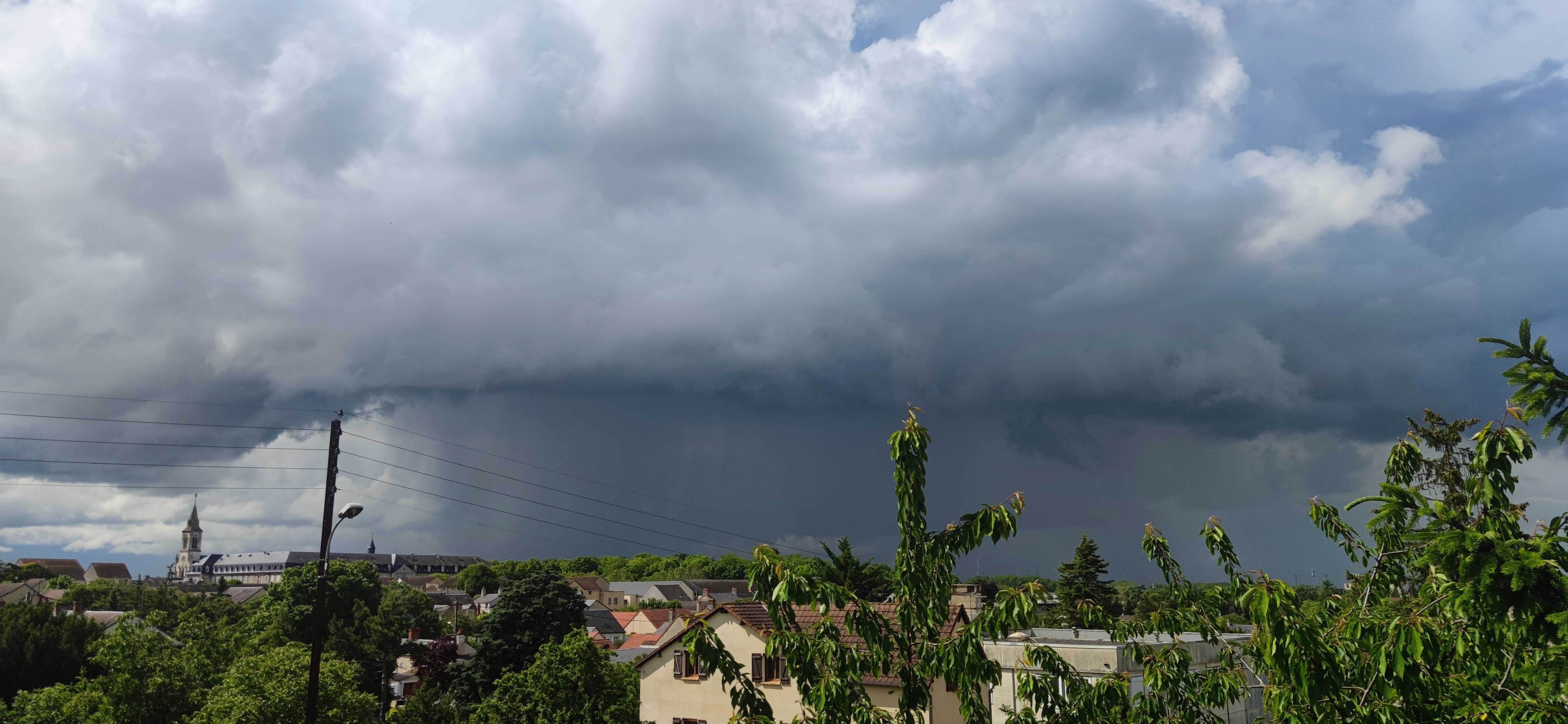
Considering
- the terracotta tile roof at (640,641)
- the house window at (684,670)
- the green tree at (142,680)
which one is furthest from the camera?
the terracotta tile roof at (640,641)

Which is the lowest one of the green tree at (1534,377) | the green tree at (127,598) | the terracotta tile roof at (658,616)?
the terracotta tile roof at (658,616)

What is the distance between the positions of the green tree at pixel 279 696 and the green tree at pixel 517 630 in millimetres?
19088

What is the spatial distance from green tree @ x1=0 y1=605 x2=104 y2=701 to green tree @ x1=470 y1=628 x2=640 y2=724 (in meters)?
39.4

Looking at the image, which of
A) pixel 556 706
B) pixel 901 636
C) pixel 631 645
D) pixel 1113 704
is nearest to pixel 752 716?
pixel 901 636

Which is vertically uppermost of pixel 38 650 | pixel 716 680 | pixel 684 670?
pixel 684 670

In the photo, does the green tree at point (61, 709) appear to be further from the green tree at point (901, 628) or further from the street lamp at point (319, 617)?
the green tree at point (901, 628)

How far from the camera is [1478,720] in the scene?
7773mm

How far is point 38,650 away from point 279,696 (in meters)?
45.9

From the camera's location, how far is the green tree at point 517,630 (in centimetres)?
5397

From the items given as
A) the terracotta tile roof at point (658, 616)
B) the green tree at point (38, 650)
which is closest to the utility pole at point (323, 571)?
the green tree at point (38, 650)

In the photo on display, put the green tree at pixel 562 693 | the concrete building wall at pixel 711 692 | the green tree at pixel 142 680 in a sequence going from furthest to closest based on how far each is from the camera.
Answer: the concrete building wall at pixel 711 692, the green tree at pixel 562 693, the green tree at pixel 142 680

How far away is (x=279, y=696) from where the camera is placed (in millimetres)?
30562

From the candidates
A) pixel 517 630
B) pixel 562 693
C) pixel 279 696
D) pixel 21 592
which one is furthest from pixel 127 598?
pixel 562 693

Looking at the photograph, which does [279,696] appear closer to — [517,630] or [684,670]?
[684,670]
